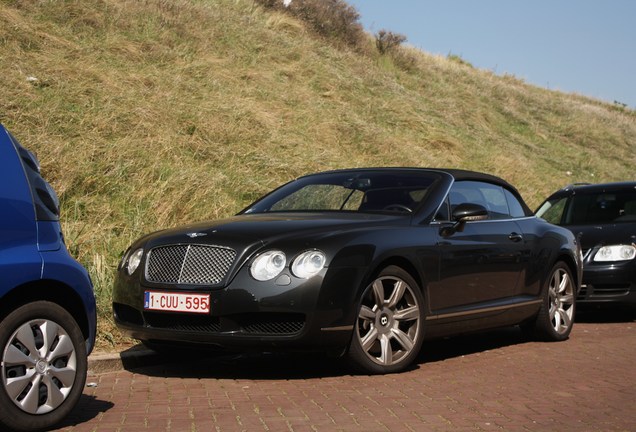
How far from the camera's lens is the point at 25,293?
5496 millimetres

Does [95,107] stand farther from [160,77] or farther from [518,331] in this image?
[518,331]

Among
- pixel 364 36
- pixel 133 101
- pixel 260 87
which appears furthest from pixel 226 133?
pixel 364 36

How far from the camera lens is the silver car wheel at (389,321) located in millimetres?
7473

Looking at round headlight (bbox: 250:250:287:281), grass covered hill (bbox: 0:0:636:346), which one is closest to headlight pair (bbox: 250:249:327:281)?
round headlight (bbox: 250:250:287:281)

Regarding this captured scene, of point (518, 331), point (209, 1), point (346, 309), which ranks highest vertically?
point (209, 1)

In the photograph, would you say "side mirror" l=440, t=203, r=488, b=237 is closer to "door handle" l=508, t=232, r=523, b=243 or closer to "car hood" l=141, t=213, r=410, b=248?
"car hood" l=141, t=213, r=410, b=248

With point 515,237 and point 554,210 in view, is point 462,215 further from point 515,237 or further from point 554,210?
point 554,210

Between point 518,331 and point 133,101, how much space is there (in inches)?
346

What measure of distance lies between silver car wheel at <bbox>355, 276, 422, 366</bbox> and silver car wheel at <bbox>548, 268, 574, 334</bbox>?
2.61 meters

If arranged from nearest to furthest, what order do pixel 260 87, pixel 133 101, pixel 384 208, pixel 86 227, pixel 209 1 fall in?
pixel 384 208 < pixel 86 227 < pixel 133 101 < pixel 260 87 < pixel 209 1

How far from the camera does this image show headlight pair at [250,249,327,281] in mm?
7090

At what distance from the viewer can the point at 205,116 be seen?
58.9 ft

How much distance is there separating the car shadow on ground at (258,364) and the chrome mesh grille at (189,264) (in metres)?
0.83

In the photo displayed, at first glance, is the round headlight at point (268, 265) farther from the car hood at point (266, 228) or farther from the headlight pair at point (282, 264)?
the car hood at point (266, 228)
